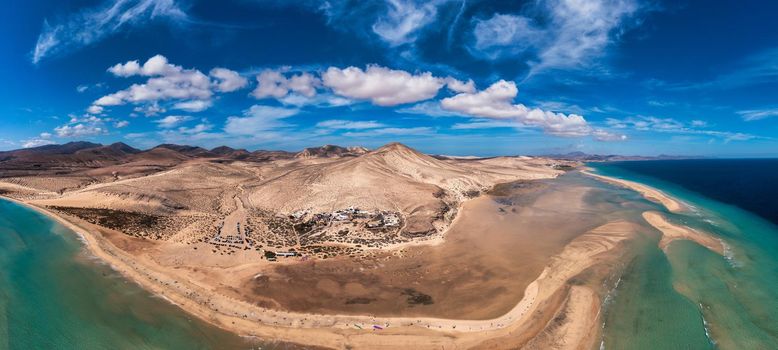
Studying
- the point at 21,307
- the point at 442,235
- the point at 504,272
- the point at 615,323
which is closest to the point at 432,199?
the point at 442,235

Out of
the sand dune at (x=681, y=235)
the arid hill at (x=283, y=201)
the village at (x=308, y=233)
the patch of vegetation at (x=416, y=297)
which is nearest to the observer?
the patch of vegetation at (x=416, y=297)

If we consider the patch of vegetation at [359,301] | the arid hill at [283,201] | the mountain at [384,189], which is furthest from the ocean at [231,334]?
the mountain at [384,189]

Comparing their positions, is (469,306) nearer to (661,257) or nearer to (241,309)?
(241,309)

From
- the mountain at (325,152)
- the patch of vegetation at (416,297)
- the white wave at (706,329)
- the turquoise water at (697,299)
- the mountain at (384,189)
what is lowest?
the white wave at (706,329)

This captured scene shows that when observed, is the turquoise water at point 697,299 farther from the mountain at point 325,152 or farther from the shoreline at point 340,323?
the mountain at point 325,152

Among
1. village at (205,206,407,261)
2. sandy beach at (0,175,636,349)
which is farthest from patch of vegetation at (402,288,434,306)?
village at (205,206,407,261)

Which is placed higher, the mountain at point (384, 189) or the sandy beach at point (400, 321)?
the mountain at point (384, 189)

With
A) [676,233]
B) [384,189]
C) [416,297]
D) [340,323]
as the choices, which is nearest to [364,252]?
[416,297]

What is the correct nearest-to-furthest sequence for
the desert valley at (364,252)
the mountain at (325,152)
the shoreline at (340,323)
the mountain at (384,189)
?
1. the shoreline at (340,323)
2. the desert valley at (364,252)
3. the mountain at (384,189)
4. the mountain at (325,152)
